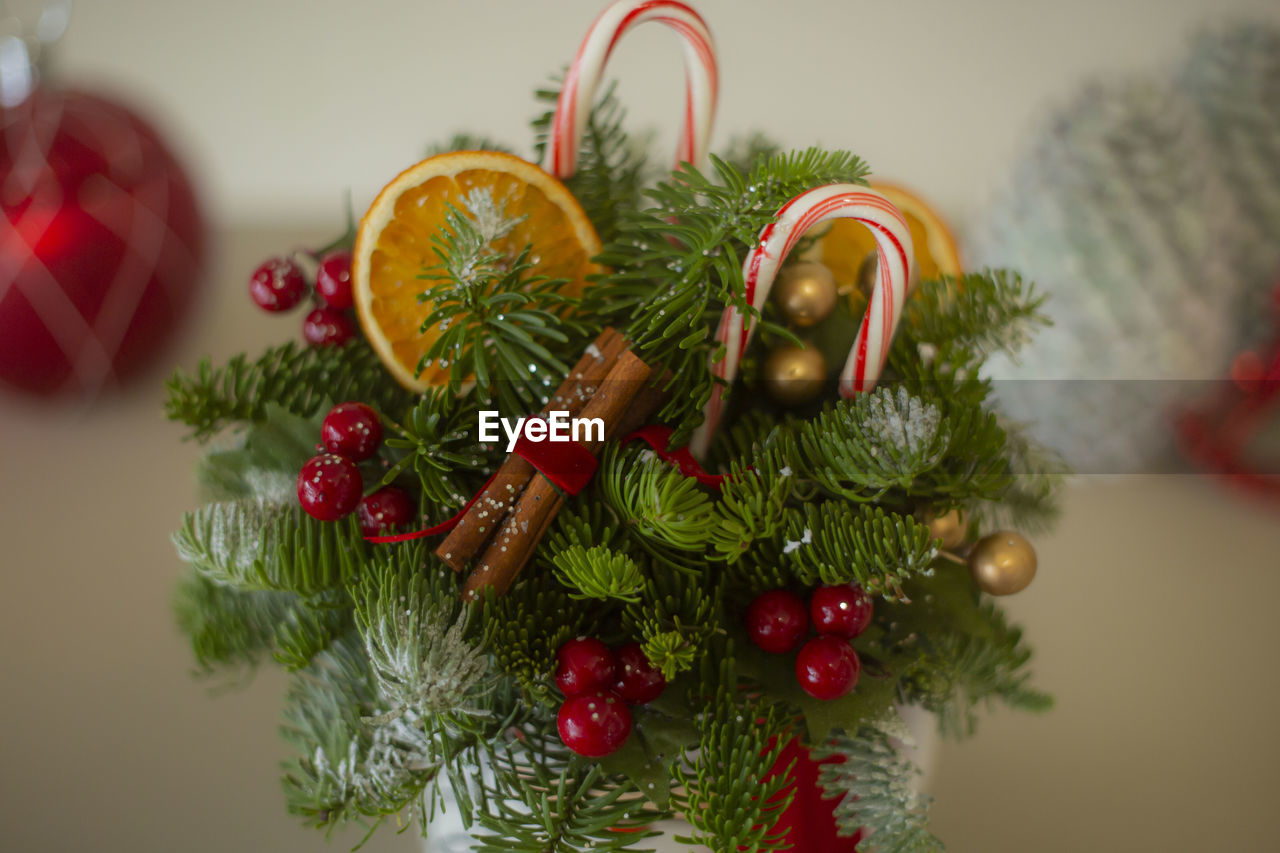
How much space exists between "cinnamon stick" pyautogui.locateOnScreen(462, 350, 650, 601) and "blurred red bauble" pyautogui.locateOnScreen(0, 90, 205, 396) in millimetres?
487

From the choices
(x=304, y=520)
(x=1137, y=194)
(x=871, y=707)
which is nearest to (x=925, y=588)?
(x=871, y=707)

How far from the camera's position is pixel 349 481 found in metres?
0.37

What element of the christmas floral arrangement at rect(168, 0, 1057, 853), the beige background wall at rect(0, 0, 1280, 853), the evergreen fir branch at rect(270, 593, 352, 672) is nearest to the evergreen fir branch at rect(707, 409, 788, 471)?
the christmas floral arrangement at rect(168, 0, 1057, 853)

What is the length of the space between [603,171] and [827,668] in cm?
32

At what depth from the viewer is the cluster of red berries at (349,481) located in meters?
0.37

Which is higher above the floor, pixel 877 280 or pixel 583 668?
pixel 877 280

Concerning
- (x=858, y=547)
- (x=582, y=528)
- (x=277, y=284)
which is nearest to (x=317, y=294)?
(x=277, y=284)

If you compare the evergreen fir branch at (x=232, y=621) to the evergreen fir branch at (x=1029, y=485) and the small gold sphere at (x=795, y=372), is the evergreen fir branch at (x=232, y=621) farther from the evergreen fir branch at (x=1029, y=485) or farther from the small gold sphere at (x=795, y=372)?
A: the evergreen fir branch at (x=1029, y=485)

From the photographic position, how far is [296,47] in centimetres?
85

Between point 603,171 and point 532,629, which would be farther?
point 603,171

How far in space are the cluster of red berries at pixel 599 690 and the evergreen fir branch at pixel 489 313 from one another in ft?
0.40

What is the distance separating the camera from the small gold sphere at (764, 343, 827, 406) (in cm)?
42

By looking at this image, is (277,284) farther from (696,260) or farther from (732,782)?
(732,782)

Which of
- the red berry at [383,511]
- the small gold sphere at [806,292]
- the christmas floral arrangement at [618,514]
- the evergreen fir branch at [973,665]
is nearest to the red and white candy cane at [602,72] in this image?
the christmas floral arrangement at [618,514]
